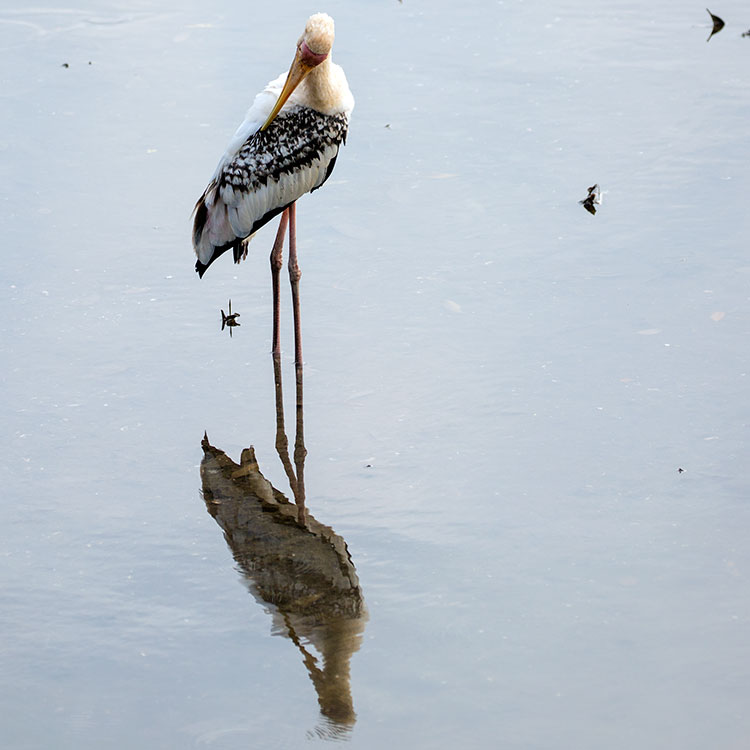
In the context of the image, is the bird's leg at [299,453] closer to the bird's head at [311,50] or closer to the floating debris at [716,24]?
the bird's head at [311,50]

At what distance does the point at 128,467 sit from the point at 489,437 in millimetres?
1385

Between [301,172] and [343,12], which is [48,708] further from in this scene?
[343,12]

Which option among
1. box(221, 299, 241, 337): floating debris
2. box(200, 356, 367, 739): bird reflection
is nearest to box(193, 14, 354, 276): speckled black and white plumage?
box(221, 299, 241, 337): floating debris

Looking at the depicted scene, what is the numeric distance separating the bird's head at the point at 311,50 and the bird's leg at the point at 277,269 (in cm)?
59

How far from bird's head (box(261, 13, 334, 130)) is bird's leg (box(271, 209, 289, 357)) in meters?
0.59

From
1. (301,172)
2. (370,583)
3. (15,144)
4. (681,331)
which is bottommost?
(370,583)

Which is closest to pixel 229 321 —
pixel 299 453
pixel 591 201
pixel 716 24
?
pixel 299 453

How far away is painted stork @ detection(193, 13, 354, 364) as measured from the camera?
5465 millimetres

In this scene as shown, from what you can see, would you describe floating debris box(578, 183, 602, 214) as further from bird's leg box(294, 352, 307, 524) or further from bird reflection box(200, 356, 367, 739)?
bird reflection box(200, 356, 367, 739)

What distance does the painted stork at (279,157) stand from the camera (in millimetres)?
5465

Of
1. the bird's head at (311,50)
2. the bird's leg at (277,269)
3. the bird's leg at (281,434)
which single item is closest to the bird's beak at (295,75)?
the bird's head at (311,50)

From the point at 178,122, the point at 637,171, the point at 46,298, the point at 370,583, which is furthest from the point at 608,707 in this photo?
the point at 178,122

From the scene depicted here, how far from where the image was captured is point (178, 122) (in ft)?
25.5

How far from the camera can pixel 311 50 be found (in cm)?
530
